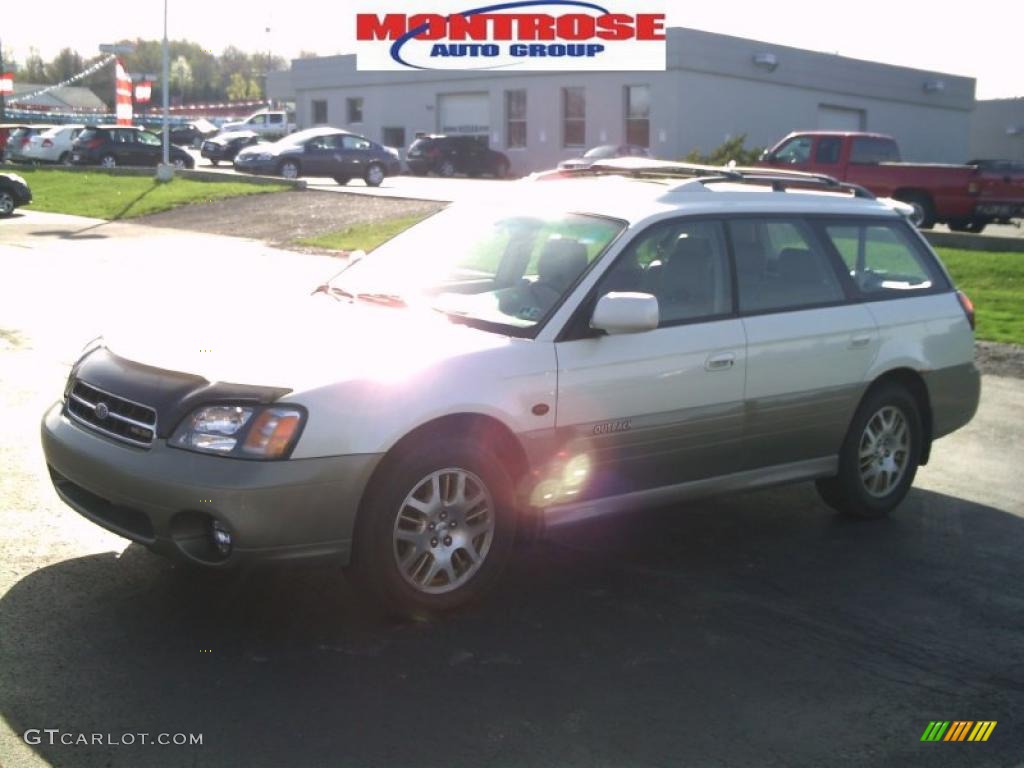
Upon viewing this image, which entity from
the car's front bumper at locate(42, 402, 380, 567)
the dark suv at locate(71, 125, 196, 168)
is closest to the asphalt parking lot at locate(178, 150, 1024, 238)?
the dark suv at locate(71, 125, 196, 168)

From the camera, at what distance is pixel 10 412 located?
833 centimetres

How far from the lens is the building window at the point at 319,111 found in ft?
200

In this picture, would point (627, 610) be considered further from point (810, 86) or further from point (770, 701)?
point (810, 86)

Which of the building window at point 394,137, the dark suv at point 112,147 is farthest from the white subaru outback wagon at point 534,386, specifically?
the building window at point 394,137

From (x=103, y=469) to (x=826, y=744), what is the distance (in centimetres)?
288

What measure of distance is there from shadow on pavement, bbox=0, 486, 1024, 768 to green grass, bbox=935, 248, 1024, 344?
7.88 meters

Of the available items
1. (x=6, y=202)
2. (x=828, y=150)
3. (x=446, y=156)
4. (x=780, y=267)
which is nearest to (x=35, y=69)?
(x=446, y=156)

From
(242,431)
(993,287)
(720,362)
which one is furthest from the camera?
(993,287)

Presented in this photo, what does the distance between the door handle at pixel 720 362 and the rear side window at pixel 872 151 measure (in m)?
19.9

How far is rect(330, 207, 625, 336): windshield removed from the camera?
5.71m

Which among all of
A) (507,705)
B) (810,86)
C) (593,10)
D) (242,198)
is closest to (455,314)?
(507,705)

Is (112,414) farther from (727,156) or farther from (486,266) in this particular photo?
(727,156)

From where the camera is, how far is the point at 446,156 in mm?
46438

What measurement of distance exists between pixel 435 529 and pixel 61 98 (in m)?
110
